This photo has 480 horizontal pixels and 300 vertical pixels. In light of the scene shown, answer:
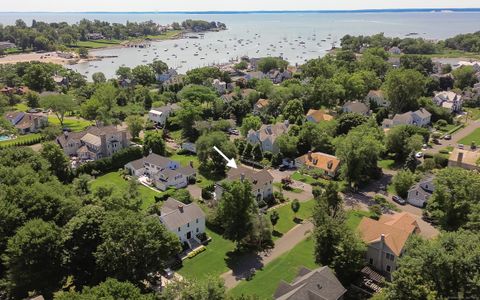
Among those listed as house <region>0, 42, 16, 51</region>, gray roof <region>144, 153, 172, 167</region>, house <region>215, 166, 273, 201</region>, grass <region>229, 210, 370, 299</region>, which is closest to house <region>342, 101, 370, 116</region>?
house <region>215, 166, 273, 201</region>

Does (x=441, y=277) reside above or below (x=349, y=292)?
above

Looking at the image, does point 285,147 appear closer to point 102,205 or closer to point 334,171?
point 334,171

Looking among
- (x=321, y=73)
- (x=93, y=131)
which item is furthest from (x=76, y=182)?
(x=321, y=73)

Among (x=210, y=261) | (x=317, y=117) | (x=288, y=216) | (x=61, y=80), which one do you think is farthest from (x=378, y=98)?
(x=61, y=80)

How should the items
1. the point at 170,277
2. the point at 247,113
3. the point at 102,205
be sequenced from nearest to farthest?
1. the point at 170,277
2. the point at 102,205
3. the point at 247,113

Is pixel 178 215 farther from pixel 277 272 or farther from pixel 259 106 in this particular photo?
pixel 259 106

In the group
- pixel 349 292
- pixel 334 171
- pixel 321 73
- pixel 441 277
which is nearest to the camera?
pixel 441 277

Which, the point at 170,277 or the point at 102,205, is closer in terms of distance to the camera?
the point at 170,277
